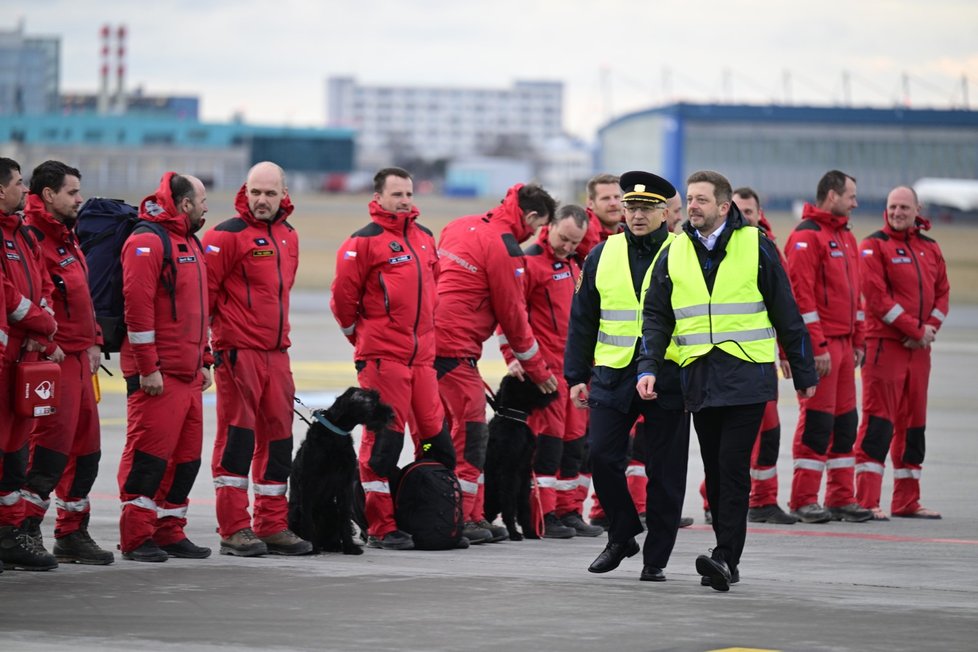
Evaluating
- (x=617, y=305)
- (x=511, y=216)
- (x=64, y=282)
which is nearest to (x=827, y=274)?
(x=511, y=216)

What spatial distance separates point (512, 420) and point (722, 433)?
238 centimetres

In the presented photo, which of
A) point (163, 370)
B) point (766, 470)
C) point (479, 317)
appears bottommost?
point (766, 470)

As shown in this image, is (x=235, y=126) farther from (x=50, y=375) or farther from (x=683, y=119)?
(x=50, y=375)

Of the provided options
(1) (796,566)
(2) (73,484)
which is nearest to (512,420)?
(1) (796,566)

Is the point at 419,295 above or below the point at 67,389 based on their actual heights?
above

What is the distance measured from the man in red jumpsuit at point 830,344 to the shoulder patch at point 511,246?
2.12 meters

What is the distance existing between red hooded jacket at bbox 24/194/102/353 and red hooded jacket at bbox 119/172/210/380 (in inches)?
8.8

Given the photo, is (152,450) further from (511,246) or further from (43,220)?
(511,246)

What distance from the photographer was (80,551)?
26.6 ft

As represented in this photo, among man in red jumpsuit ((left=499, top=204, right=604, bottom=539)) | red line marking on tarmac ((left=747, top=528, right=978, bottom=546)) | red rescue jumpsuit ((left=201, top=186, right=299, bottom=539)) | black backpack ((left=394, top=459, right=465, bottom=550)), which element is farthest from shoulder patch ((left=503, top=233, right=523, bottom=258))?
red line marking on tarmac ((left=747, top=528, right=978, bottom=546))

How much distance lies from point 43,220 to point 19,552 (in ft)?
5.78

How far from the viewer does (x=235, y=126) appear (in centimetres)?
14712

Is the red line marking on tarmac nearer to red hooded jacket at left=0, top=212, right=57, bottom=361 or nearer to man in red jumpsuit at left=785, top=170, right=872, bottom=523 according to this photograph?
man in red jumpsuit at left=785, top=170, right=872, bottom=523

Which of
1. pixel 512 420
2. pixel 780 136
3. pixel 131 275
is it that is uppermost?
pixel 780 136
